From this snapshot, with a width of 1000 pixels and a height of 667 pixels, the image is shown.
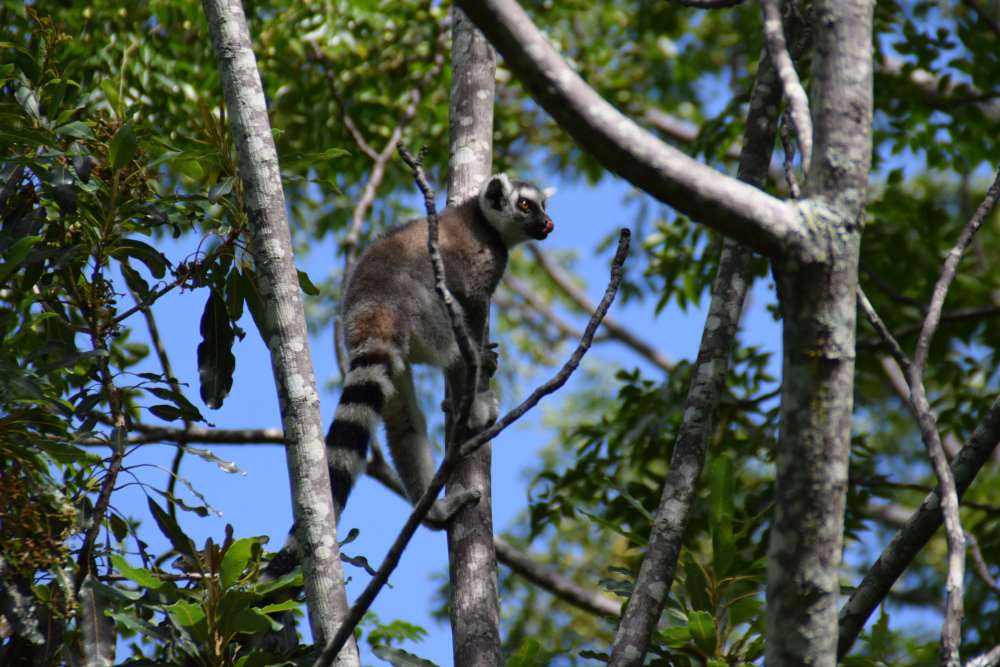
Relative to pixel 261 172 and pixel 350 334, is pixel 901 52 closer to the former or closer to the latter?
pixel 350 334

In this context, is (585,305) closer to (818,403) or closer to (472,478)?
(472,478)

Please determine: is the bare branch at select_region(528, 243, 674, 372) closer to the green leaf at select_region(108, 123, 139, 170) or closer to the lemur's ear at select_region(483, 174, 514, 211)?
the lemur's ear at select_region(483, 174, 514, 211)

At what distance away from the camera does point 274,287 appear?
3592 mm

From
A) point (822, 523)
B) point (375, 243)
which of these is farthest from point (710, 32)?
point (822, 523)

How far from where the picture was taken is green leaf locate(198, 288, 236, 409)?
484 centimetres

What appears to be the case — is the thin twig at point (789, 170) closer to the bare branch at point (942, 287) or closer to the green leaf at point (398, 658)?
the bare branch at point (942, 287)

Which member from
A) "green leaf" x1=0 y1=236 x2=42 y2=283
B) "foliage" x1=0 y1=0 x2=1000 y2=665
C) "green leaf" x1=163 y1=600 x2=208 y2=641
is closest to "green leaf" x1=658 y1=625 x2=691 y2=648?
"foliage" x1=0 y1=0 x2=1000 y2=665

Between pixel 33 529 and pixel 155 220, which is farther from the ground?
pixel 155 220

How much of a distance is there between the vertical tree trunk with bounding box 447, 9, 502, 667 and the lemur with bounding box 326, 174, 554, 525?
0.30m

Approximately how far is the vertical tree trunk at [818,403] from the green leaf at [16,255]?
2.84m

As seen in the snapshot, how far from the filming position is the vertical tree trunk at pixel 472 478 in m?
4.00

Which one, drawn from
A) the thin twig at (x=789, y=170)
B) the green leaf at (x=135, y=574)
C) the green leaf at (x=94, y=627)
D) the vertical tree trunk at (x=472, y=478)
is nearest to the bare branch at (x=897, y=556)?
the thin twig at (x=789, y=170)

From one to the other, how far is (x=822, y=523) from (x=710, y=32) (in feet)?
39.1

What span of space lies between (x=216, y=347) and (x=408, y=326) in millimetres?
1459
